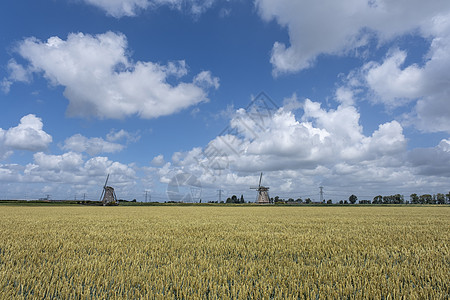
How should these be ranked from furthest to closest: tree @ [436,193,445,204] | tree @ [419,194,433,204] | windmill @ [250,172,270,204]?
tree @ [419,194,433,204] < tree @ [436,193,445,204] < windmill @ [250,172,270,204]

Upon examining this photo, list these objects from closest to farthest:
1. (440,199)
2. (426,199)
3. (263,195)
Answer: (263,195)
(440,199)
(426,199)

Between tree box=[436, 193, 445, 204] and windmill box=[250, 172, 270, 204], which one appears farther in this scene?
tree box=[436, 193, 445, 204]

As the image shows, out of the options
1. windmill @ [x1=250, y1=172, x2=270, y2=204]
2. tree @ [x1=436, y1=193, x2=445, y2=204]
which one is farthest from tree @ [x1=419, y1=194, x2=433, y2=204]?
windmill @ [x1=250, y1=172, x2=270, y2=204]

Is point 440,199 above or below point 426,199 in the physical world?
above

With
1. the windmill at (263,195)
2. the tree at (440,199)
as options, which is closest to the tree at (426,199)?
the tree at (440,199)

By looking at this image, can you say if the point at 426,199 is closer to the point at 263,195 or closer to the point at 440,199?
the point at 440,199

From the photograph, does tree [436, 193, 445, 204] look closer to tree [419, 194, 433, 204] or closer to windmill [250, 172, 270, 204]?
tree [419, 194, 433, 204]

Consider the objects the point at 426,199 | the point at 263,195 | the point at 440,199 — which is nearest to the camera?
the point at 263,195

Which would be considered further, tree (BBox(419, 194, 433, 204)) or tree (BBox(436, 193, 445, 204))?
tree (BBox(419, 194, 433, 204))

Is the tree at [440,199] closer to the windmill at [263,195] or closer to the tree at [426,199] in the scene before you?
the tree at [426,199]

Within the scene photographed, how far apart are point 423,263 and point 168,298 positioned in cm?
678

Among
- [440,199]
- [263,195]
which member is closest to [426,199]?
[440,199]

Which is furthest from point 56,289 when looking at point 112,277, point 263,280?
point 263,280

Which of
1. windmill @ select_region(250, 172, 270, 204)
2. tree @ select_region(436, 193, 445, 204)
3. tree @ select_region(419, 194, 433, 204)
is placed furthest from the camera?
tree @ select_region(419, 194, 433, 204)
